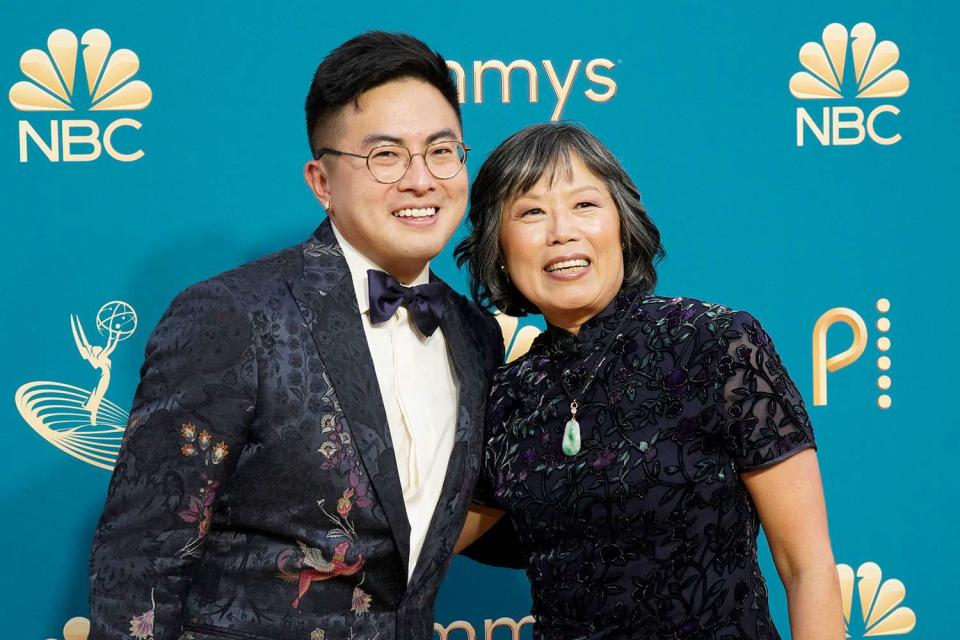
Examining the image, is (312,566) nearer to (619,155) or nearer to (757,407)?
(757,407)

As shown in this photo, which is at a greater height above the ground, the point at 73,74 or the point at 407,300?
the point at 73,74

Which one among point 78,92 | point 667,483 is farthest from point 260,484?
point 78,92

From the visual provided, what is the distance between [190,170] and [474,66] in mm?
668

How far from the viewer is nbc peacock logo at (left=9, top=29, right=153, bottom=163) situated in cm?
223

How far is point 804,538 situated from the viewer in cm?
157

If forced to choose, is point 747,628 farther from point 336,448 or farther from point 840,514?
point 840,514

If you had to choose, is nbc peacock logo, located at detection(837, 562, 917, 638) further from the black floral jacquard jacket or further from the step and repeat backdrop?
the black floral jacquard jacket

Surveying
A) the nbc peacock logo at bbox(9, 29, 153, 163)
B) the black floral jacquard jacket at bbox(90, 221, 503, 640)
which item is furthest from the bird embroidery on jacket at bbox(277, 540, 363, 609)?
the nbc peacock logo at bbox(9, 29, 153, 163)

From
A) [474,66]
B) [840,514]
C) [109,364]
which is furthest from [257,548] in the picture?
[840,514]

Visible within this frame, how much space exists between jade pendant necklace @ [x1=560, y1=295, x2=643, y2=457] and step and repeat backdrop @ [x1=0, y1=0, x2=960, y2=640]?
730mm

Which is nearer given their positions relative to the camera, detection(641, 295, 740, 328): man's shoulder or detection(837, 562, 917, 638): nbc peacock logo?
detection(641, 295, 740, 328): man's shoulder

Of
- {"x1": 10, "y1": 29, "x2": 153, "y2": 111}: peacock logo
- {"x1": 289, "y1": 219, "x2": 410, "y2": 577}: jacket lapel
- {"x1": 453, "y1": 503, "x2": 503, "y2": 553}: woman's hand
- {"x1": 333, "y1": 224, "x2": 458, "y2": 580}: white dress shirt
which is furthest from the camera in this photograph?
{"x1": 10, "y1": 29, "x2": 153, "y2": 111}: peacock logo

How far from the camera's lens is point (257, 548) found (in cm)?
154

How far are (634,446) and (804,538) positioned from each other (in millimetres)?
288
